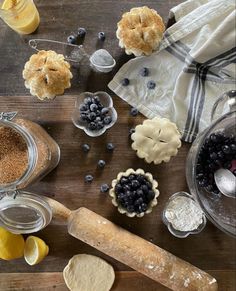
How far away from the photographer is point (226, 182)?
109 cm

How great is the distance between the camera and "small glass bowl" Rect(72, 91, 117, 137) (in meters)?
1.16

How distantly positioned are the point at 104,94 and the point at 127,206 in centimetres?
28

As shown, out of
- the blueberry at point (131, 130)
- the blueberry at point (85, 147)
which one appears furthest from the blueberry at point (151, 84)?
the blueberry at point (85, 147)

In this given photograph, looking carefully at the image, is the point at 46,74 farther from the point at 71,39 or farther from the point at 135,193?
the point at 135,193

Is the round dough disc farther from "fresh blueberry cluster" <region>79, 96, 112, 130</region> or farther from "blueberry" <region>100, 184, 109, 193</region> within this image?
"fresh blueberry cluster" <region>79, 96, 112, 130</region>

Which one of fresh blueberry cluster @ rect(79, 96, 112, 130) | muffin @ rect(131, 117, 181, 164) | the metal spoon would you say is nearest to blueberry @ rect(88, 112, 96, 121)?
fresh blueberry cluster @ rect(79, 96, 112, 130)

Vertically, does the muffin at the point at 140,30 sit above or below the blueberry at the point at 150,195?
above

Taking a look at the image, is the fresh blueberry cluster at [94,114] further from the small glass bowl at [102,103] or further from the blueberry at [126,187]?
the blueberry at [126,187]

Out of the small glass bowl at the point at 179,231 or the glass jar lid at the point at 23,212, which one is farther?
the small glass bowl at the point at 179,231

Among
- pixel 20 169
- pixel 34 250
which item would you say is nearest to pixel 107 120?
pixel 20 169

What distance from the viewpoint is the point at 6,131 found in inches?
42.9

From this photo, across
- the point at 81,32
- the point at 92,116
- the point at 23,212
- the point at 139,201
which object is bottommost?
the point at 23,212

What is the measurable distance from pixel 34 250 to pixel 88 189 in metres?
0.20

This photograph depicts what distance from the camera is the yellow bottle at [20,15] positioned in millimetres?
1126
